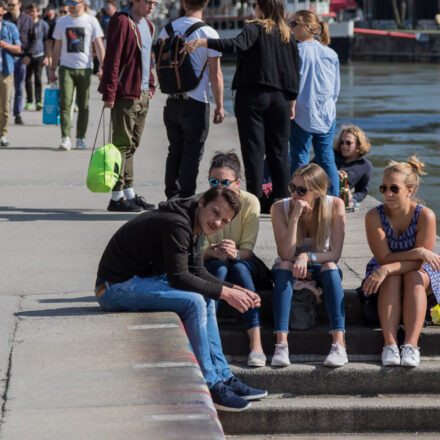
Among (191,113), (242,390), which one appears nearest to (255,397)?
(242,390)

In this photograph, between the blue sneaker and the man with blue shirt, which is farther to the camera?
the man with blue shirt

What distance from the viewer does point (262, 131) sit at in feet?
24.9

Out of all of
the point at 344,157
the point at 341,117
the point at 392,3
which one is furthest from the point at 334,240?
the point at 392,3

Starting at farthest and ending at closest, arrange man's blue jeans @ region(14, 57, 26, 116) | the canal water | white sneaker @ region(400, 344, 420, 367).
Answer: man's blue jeans @ region(14, 57, 26, 116) → the canal water → white sneaker @ region(400, 344, 420, 367)

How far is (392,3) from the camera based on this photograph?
72500mm

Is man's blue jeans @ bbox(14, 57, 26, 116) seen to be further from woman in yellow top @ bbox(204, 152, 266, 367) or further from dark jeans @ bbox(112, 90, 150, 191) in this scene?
woman in yellow top @ bbox(204, 152, 266, 367)

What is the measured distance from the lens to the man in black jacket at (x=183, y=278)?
4.93 meters

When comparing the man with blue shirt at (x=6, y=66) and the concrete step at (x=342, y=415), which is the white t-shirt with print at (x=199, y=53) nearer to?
the concrete step at (x=342, y=415)

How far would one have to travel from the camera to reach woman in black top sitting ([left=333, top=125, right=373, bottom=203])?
8539 mm

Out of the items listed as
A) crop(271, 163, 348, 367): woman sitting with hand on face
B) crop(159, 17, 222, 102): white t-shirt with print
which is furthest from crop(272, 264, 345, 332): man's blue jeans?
crop(159, 17, 222, 102): white t-shirt with print

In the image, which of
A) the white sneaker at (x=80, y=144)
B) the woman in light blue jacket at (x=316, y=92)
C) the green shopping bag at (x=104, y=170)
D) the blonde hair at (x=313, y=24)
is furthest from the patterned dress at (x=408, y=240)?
the white sneaker at (x=80, y=144)

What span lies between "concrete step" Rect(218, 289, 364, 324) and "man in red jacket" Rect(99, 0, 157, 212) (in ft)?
8.61

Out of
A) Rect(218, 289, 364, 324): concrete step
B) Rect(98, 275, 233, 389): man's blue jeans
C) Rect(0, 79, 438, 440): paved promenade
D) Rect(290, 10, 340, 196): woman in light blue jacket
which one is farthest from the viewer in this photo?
Rect(290, 10, 340, 196): woman in light blue jacket

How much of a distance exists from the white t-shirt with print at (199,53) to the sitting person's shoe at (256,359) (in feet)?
9.08
